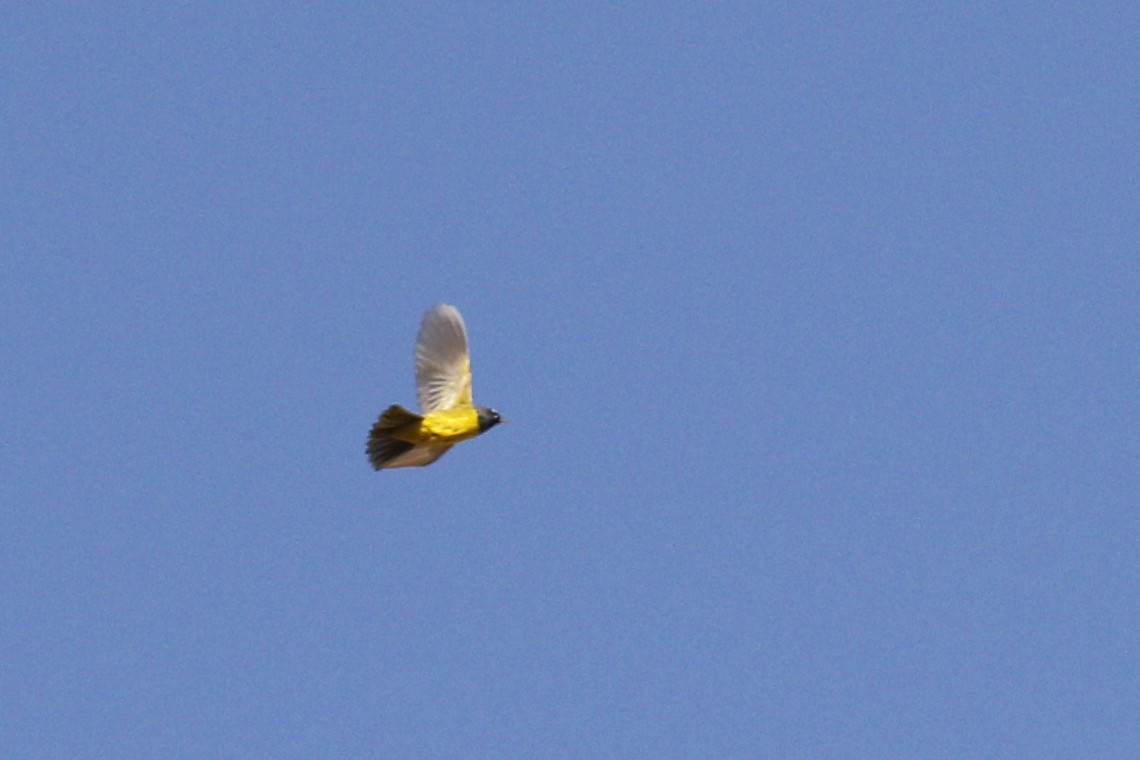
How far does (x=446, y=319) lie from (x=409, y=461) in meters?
1.63

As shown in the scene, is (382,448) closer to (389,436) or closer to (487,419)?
(389,436)

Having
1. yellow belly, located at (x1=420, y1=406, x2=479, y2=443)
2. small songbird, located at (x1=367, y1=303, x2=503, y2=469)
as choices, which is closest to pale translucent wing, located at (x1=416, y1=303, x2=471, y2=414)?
small songbird, located at (x1=367, y1=303, x2=503, y2=469)

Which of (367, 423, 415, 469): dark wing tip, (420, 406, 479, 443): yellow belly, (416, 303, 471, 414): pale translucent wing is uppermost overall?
(416, 303, 471, 414): pale translucent wing

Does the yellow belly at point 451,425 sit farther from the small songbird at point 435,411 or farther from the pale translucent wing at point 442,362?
the pale translucent wing at point 442,362

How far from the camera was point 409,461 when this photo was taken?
2152 centimetres

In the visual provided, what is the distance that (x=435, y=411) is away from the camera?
21875 millimetres

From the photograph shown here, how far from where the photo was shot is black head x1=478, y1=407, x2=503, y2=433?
70.8 ft

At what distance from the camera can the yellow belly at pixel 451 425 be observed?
69.5 feet

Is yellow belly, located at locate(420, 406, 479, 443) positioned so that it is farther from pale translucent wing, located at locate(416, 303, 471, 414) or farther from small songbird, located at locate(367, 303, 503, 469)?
pale translucent wing, located at locate(416, 303, 471, 414)

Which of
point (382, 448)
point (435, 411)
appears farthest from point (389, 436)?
point (435, 411)

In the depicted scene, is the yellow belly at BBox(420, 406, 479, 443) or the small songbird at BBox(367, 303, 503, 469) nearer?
the small songbird at BBox(367, 303, 503, 469)

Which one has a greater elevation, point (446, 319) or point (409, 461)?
point (446, 319)

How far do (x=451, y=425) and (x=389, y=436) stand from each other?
0.73 m

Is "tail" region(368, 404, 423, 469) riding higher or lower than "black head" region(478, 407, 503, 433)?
lower
